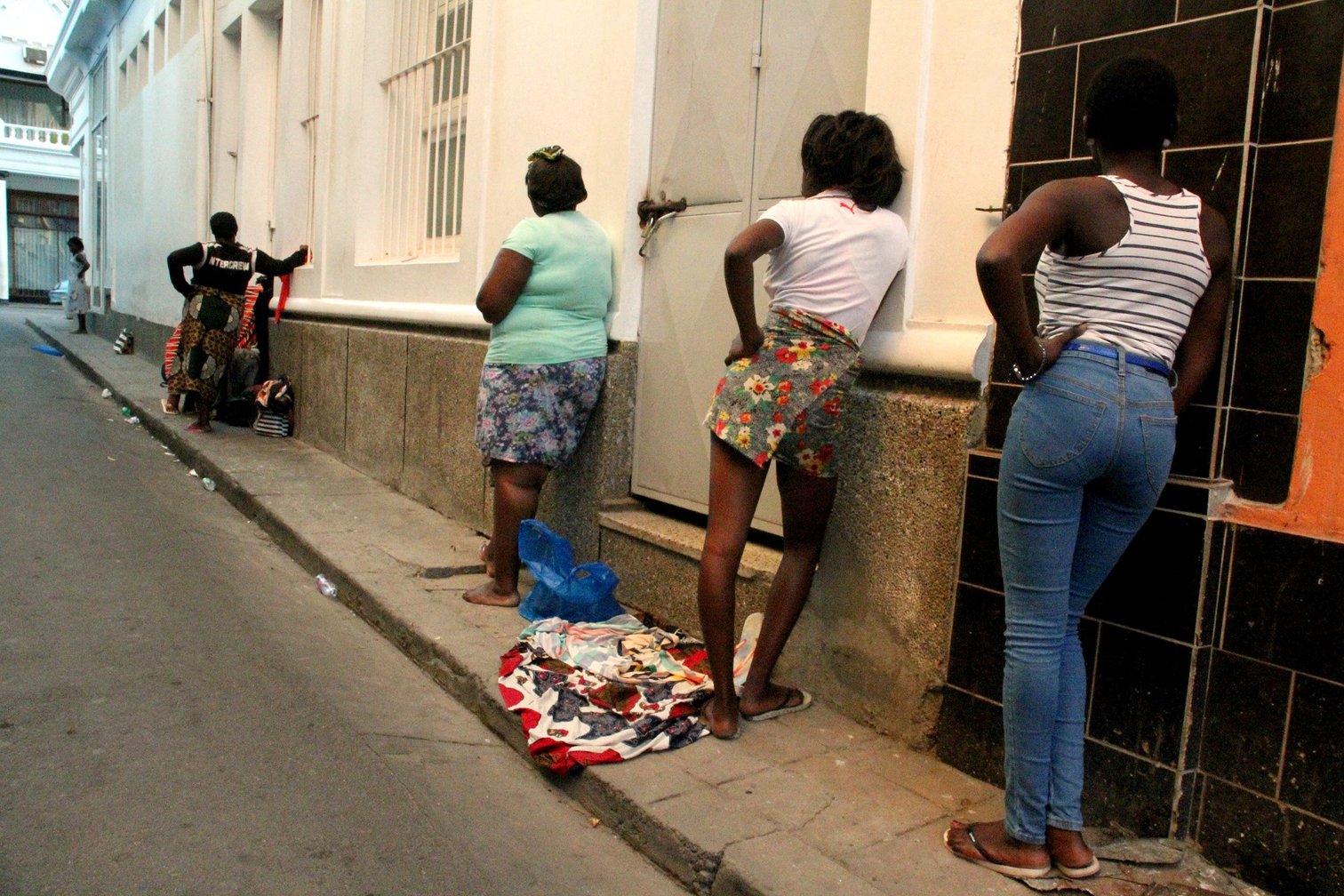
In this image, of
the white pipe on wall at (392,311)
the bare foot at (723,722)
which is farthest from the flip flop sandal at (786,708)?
the white pipe on wall at (392,311)

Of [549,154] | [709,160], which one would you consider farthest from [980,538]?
[549,154]

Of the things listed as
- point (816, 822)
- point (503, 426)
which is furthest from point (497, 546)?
point (816, 822)

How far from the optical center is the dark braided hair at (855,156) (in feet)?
11.0

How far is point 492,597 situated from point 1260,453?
317 cm

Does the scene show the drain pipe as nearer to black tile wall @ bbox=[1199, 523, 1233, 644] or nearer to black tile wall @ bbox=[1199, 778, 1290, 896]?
black tile wall @ bbox=[1199, 523, 1233, 644]

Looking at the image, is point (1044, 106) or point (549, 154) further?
point (549, 154)

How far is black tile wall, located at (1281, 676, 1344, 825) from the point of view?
245 centimetres

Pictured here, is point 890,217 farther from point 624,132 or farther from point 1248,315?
point 624,132

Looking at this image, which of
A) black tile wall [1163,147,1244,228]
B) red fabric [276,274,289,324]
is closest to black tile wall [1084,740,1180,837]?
black tile wall [1163,147,1244,228]

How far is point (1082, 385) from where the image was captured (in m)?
2.45

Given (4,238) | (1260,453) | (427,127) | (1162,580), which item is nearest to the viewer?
(1260,453)

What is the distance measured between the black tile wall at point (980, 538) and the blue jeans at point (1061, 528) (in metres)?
0.42

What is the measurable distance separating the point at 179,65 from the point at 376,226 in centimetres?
791

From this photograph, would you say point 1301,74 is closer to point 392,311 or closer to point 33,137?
point 392,311
